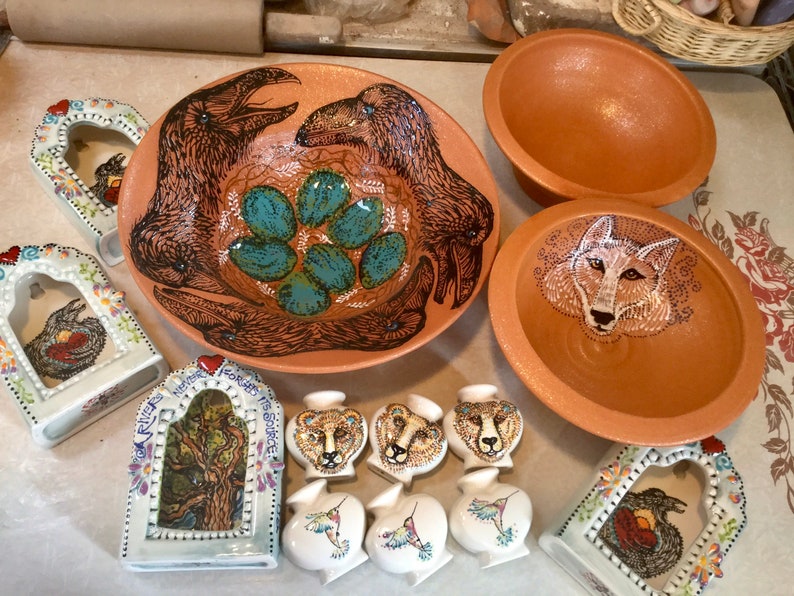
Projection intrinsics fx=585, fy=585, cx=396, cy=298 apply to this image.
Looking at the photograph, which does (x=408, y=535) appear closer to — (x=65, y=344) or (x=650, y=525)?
(x=650, y=525)

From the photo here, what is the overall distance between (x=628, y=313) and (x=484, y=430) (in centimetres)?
29

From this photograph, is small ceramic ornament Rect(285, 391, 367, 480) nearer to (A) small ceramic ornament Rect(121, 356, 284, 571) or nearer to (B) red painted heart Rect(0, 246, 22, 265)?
(A) small ceramic ornament Rect(121, 356, 284, 571)

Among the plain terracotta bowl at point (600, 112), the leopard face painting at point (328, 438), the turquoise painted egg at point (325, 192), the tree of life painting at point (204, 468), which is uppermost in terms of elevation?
the plain terracotta bowl at point (600, 112)

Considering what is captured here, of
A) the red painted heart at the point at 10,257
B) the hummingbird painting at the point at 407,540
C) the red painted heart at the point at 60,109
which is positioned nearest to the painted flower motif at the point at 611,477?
the hummingbird painting at the point at 407,540

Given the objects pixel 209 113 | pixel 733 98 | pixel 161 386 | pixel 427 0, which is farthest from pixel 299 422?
pixel 733 98

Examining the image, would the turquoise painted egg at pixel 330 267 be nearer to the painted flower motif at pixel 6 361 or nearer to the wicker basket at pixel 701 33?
the painted flower motif at pixel 6 361

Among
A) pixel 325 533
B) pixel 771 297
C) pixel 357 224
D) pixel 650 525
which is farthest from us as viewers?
pixel 771 297

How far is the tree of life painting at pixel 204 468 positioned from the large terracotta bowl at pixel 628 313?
0.38 m

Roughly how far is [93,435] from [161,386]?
138 millimetres

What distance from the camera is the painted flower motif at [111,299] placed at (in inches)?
31.5

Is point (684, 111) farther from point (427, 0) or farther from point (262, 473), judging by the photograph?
point (262, 473)

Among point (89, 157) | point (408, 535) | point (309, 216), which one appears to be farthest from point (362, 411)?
point (89, 157)

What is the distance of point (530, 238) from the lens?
0.77m

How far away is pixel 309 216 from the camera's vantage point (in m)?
0.90
